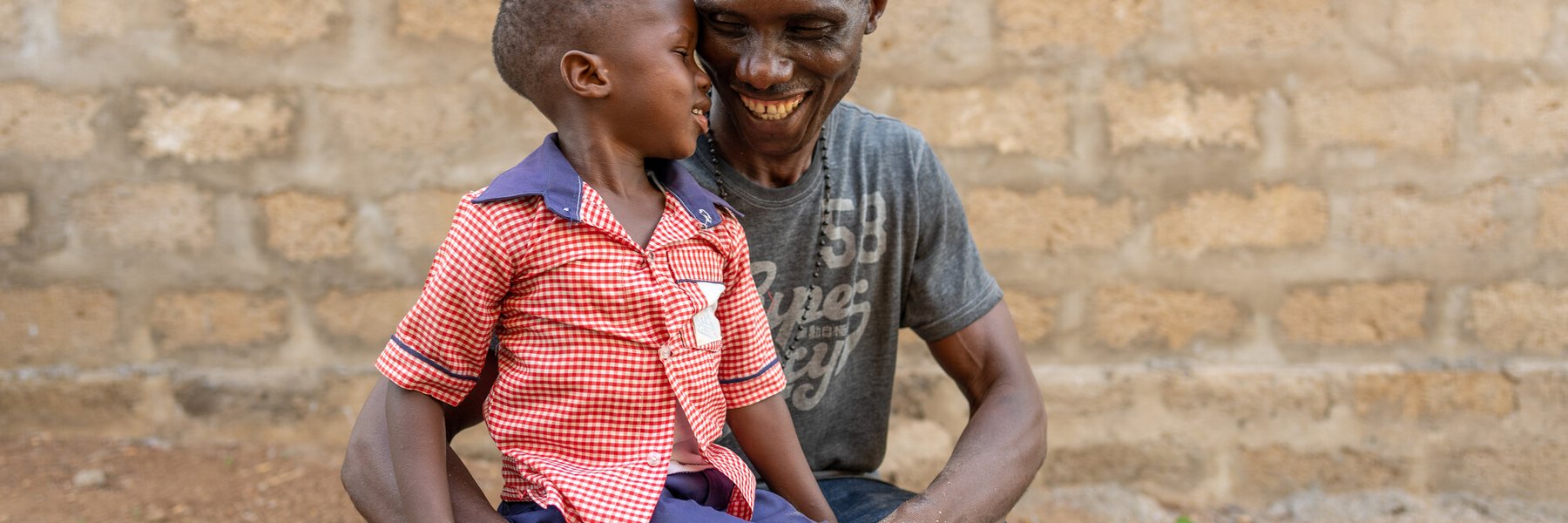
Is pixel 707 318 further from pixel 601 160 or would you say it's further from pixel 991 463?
pixel 991 463

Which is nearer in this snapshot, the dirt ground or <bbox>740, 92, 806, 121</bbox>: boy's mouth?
<bbox>740, 92, 806, 121</bbox>: boy's mouth

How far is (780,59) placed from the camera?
1948 mm

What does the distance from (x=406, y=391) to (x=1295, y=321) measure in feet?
9.57

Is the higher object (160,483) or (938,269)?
(938,269)

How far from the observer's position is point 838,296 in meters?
2.31

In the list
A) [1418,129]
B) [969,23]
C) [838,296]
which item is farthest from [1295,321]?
[838,296]

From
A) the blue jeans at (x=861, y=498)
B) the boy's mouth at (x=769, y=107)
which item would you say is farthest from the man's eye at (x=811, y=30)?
the blue jeans at (x=861, y=498)

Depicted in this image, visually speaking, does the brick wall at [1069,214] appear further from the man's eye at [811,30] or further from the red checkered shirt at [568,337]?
the red checkered shirt at [568,337]

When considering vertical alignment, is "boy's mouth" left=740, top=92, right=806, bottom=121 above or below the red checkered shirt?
above

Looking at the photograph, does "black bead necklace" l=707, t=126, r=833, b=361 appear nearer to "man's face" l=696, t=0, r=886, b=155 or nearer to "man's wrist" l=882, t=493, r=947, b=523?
"man's face" l=696, t=0, r=886, b=155

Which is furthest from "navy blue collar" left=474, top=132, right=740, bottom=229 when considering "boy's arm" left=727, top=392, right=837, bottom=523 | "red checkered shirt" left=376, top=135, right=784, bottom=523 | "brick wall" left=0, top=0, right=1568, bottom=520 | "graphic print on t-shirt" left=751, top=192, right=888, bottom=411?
"brick wall" left=0, top=0, right=1568, bottom=520

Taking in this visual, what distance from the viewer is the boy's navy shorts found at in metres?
1.66

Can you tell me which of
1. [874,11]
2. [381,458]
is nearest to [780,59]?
[874,11]

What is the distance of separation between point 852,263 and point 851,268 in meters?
0.01
